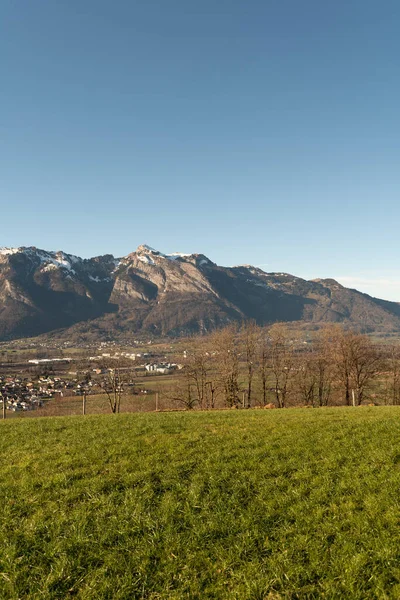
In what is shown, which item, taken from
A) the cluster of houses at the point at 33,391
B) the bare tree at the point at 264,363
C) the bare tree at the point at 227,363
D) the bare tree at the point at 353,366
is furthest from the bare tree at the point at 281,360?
the cluster of houses at the point at 33,391

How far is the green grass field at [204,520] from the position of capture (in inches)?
274

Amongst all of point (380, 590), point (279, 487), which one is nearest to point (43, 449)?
point (279, 487)

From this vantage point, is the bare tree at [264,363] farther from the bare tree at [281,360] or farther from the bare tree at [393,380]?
the bare tree at [393,380]

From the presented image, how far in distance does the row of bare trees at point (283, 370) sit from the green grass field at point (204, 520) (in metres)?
43.6

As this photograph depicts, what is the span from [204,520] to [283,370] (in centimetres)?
5329

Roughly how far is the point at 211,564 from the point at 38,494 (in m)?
6.06

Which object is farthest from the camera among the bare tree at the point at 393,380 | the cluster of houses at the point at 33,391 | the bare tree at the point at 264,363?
the cluster of houses at the point at 33,391

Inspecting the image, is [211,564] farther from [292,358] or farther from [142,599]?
[292,358]

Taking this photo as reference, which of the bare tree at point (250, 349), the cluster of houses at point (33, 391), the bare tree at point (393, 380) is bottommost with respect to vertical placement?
the cluster of houses at point (33, 391)

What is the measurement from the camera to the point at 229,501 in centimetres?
995

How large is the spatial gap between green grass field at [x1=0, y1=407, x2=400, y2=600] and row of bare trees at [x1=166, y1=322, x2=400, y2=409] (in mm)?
43618

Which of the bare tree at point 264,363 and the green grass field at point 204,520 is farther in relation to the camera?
the bare tree at point 264,363

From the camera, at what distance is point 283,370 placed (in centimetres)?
6016

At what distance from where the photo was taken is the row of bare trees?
186 ft
